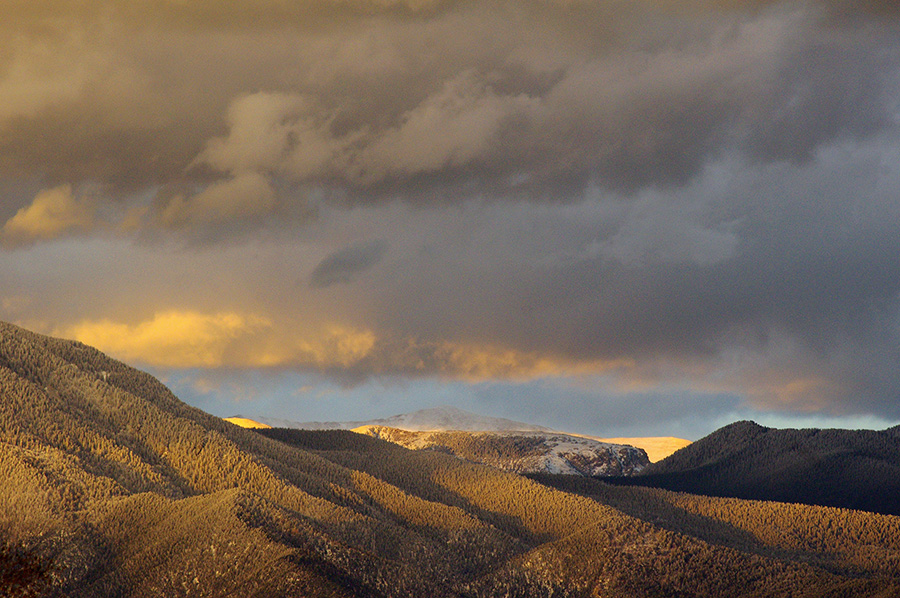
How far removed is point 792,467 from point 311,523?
9118 centimetres

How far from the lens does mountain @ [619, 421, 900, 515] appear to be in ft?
452

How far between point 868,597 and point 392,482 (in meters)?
53.0

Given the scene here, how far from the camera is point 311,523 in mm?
80562

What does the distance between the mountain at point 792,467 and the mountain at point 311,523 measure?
26.2 m

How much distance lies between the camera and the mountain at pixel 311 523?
2739 inches

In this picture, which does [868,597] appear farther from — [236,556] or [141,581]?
[141,581]

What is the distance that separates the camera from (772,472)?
148250 mm

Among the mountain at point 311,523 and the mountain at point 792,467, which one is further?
the mountain at point 792,467

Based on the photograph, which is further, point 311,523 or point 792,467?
point 792,467

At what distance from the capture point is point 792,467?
148 m

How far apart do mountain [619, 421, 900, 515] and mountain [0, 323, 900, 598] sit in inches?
1031

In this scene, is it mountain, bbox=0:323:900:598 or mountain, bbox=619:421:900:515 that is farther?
mountain, bbox=619:421:900:515

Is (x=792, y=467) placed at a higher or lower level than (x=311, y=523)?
higher

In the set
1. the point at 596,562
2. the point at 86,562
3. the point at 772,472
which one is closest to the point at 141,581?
the point at 86,562
